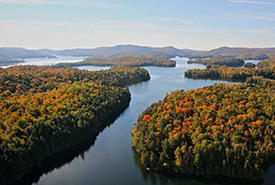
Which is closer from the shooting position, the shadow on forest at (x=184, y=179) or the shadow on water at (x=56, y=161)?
the shadow on forest at (x=184, y=179)

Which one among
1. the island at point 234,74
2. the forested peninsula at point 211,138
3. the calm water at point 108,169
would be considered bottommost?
the calm water at point 108,169

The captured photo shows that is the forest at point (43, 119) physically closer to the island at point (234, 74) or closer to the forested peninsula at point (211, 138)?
the forested peninsula at point (211, 138)

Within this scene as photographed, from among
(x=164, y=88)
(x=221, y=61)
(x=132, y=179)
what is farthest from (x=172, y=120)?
(x=221, y=61)

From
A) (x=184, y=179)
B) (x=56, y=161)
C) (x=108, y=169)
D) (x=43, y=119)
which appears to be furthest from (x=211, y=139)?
(x=43, y=119)

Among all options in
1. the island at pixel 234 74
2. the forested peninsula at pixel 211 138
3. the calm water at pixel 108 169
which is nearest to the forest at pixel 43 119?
the calm water at pixel 108 169

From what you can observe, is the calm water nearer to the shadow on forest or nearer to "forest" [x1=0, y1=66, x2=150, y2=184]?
the shadow on forest

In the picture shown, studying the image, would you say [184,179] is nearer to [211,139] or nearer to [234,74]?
[211,139]
